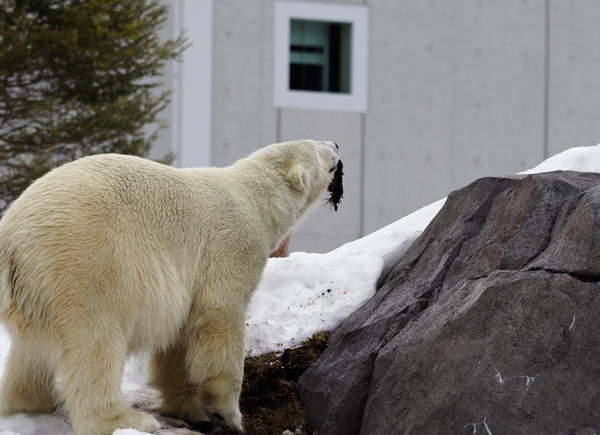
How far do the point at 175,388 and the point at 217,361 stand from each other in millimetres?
432

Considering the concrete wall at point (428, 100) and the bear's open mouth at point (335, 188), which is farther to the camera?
the concrete wall at point (428, 100)

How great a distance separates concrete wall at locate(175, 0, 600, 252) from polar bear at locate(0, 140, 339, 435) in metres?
9.20

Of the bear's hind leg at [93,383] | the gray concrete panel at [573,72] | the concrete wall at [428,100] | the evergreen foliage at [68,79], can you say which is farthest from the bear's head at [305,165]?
the gray concrete panel at [573,72]

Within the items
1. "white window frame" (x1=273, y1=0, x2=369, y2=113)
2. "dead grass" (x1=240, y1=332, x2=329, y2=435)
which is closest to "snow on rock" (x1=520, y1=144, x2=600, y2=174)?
"dead grass" (x1=240, y1=332, x2=329, y2=435)

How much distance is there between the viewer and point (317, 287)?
15.7 ft

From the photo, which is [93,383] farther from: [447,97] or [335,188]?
[447,97]

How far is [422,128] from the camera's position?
14352 millimetres

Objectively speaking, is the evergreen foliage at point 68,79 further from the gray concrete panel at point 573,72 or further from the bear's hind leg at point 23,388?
the gray concrete panel at point 573,72

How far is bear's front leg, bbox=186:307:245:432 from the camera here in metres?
3.66

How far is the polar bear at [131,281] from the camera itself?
10.6 ft

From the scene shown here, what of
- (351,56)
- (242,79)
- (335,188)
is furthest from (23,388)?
(351,56)

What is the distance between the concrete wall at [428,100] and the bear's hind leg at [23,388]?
30.9ft

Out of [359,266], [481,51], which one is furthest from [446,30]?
[359,266]

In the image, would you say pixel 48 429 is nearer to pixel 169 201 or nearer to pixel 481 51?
pixel 169 201
